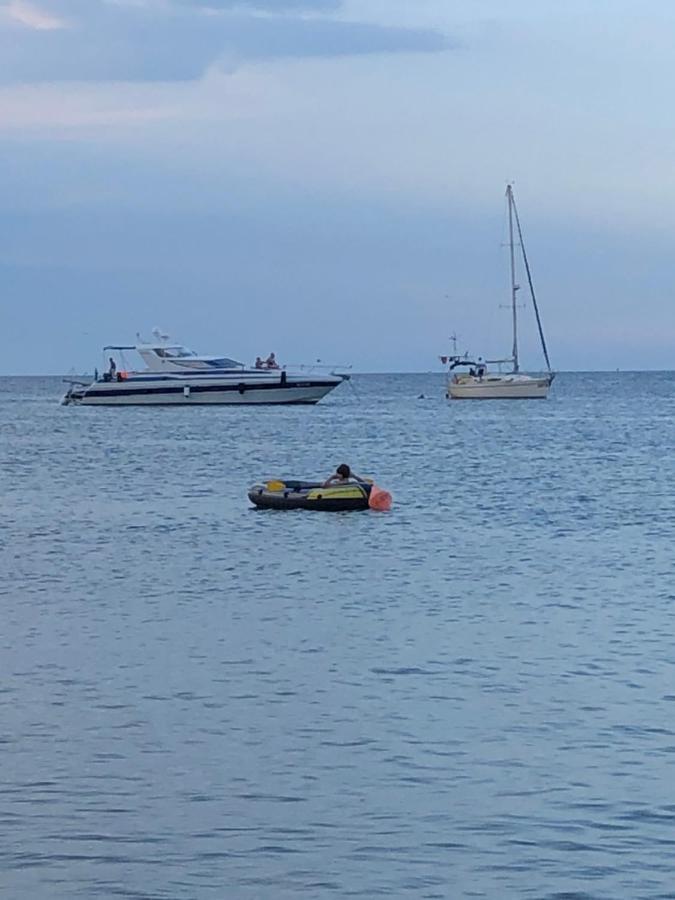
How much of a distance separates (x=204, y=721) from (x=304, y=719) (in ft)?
3.22

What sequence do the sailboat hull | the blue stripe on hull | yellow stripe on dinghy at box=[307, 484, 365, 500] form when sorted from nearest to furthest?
yellow stripe on dinghy at box=[307, 484, 365, 500] < the blue stripe on hull < the sailboat hull

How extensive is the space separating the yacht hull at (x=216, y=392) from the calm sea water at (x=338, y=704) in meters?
74.2

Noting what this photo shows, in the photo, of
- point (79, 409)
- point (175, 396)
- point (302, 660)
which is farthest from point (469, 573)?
point (79, 409)

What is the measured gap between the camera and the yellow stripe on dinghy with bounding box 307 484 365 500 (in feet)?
132

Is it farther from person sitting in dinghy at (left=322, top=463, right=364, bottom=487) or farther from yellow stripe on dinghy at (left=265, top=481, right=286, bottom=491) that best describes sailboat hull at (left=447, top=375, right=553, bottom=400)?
person sitting in dinghy at (left=322, top=463, right=364, bottom=487)

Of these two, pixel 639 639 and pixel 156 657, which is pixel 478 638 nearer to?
pixel 639 639

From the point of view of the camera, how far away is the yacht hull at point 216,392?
117 meters

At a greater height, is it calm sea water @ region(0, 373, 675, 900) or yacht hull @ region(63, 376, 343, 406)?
yacht hull @ region(63, 376, 343, 406)

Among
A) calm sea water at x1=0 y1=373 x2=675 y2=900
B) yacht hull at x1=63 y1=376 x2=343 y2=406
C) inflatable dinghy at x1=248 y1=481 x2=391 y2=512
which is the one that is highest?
yacht hull at x1=63 y1=376 x2=343 y2=406

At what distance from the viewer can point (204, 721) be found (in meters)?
17.3

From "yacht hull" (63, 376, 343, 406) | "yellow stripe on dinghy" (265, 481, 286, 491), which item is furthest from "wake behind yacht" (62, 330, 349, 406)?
"yellow stripe on dinghy" (265, 481, 286, 491)

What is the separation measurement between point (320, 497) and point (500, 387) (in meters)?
81.1

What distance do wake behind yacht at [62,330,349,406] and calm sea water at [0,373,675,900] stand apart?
7415 cm

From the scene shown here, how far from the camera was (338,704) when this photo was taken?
1817cm
